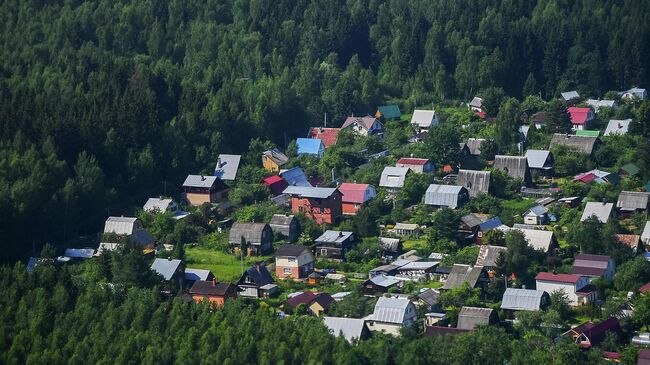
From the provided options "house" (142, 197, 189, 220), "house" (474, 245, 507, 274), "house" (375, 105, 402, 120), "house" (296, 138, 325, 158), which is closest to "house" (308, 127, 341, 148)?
"house" (296, 138, 325, 158)

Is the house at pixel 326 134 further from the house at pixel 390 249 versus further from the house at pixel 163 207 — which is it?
the house at pixel 390 249

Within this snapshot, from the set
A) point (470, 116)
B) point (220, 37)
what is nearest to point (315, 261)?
point (470, 116)

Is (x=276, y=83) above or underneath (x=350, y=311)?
underneath

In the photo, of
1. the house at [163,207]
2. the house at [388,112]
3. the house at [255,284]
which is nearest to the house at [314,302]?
the house at [255,284]

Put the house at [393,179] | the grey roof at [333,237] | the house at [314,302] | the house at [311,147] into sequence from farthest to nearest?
the house at [311,147], the house at [393,179], the grey roof at [333,237], the house at [314,302]

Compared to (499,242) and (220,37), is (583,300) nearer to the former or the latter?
(499,242)
